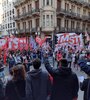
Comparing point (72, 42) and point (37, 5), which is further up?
point (37, 5)

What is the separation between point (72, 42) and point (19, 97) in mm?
16877

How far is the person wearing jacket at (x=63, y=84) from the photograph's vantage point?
5074 mm


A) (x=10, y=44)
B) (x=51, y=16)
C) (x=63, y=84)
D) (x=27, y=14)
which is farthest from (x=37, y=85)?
(x=27, y=14)

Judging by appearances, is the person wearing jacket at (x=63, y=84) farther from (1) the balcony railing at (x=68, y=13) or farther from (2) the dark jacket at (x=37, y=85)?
(1) the balcony railing at (x=68, y=13)

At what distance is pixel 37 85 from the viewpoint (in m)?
4.86

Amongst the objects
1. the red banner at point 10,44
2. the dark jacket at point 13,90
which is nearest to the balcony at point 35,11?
the red banner at point 10,44

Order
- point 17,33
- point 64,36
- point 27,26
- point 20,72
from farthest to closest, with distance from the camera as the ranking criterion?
point 17,33 < point 27,26 < point 64,36 < point 20,72

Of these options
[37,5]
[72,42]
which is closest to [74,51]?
[72,42]

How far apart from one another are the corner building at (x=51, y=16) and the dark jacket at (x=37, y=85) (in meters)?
38.7

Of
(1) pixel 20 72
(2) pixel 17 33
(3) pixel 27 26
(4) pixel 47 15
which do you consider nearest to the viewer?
(1) pixel 20 72

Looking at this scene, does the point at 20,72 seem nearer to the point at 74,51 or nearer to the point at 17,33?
the point at 74,51

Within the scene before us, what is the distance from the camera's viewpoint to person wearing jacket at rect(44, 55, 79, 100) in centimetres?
507

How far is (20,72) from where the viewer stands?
466 cm

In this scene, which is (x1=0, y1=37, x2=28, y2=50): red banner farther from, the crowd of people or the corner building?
the corner building
